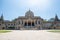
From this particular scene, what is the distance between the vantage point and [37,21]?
8412 cm

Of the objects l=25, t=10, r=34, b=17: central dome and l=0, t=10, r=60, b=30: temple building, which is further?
l=25, t=10, r=34, b=17: central dome

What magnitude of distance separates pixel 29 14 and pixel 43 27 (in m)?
12.9

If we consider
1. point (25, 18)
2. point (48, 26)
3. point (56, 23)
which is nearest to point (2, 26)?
point (25, 18)

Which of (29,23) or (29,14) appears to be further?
(29,23)

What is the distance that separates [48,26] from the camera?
81.1 metres

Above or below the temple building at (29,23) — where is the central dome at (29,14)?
above

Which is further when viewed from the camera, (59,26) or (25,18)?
(25,18)

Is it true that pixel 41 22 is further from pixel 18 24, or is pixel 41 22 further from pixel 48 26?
pixel 18 24

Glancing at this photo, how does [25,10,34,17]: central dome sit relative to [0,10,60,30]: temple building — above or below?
above

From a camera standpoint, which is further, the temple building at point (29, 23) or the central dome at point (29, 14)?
the central dome at point (29, 14)

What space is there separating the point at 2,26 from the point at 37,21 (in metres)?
21.5

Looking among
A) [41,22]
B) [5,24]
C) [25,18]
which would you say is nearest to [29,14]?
[25,18]

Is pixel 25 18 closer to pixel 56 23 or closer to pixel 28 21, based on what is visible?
pixel 28 21

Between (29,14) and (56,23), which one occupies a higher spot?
(29,14)
